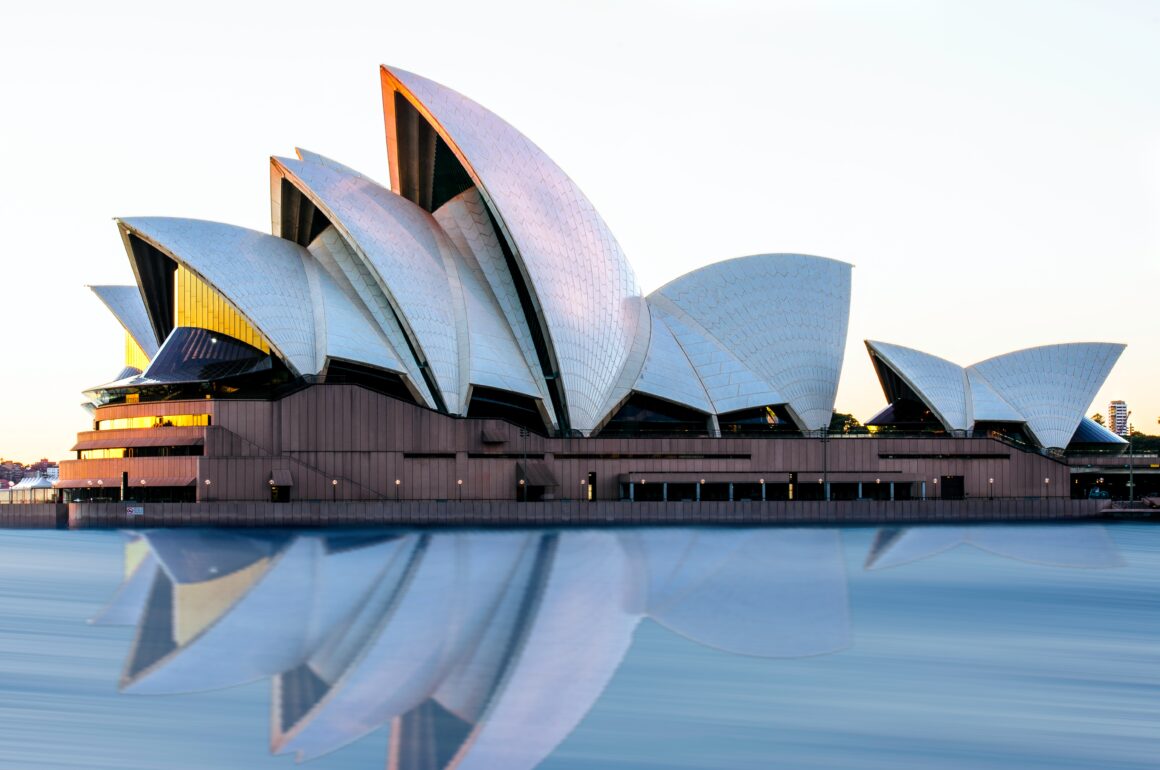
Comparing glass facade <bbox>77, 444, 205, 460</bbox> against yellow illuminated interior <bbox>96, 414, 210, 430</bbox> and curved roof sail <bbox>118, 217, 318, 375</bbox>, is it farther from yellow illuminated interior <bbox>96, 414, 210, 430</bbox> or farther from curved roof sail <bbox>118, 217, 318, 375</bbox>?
curved roof sail <bbox>118, 217, 318, 375</bbox>

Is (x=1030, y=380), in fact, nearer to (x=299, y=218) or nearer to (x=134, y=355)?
(x=299, y=218)

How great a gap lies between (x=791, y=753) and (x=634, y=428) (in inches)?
2082

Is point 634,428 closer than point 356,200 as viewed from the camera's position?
No

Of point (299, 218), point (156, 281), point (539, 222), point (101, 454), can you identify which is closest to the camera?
point (539, 222)

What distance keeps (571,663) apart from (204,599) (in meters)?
12.2

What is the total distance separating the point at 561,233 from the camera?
65.1 meters

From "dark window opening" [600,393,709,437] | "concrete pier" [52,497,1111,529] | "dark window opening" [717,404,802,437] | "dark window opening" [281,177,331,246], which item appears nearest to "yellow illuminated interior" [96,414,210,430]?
"concrete pier" [52,497,1111,529]

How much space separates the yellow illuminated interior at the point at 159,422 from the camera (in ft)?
207

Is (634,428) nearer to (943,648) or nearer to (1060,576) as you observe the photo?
(1060,576)

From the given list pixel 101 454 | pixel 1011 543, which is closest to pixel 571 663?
pixel 1011 543

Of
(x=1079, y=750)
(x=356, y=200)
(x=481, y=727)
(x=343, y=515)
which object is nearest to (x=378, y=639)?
(x=481, y=727)

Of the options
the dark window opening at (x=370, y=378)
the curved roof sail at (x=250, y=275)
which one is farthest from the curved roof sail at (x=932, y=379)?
the curved roof sail at (x=250, y=275)

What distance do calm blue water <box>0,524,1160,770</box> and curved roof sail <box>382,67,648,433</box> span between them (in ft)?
76.9

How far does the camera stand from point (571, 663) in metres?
23.1
